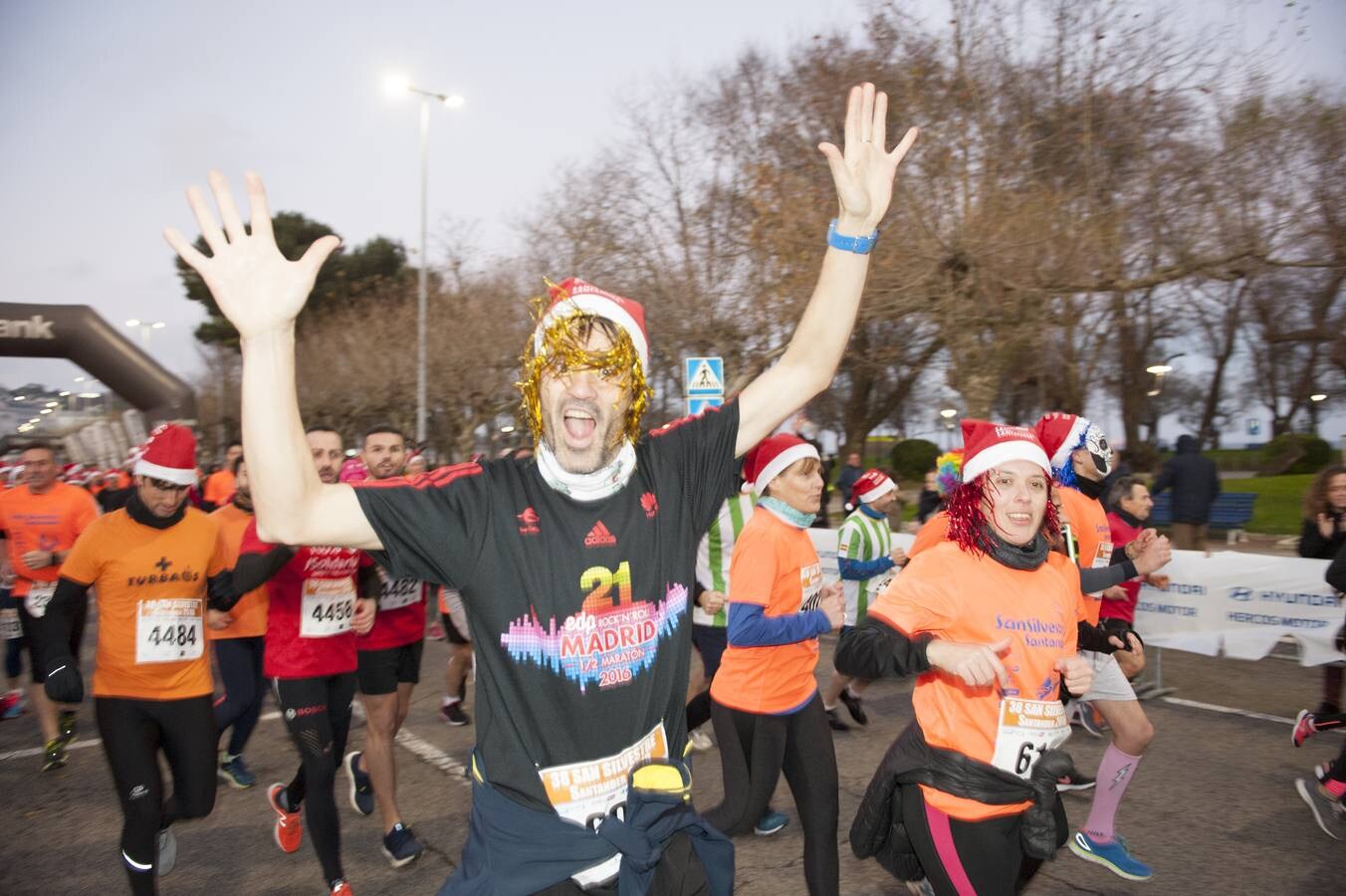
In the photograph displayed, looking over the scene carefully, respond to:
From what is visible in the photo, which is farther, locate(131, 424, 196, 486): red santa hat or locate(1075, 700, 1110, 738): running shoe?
locate(1075, 700, 1110, 738): running shoe

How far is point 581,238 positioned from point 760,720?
52.9 ft

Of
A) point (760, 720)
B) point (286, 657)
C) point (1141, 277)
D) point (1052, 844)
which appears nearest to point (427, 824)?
point (286, 657)

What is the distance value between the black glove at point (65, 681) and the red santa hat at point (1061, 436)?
4935 mm

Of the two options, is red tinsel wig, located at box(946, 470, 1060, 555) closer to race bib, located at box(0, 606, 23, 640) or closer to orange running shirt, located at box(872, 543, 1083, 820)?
orange running shirt, located at box(872, 543, 1083, 820)

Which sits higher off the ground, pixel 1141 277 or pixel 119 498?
pixel 1141 277

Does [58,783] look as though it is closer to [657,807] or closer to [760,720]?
[760,720]

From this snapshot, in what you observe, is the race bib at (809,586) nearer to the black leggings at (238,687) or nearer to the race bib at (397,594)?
the race bib at (397,594)

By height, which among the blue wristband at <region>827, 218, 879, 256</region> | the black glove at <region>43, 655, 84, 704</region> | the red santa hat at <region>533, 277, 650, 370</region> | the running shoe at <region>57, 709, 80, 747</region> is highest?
the blue wristband at <region>827, 218, 879, 256</region>

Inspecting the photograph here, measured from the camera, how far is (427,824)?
5508mm

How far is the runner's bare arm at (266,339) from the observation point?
1.71 metres

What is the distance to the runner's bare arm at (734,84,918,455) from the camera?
7.76ft

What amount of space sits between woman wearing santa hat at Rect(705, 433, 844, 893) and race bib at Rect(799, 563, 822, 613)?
11 cm

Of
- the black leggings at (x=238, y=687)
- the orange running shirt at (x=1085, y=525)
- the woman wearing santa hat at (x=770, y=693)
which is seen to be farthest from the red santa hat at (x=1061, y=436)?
the black leggings at (x=238, y=687)

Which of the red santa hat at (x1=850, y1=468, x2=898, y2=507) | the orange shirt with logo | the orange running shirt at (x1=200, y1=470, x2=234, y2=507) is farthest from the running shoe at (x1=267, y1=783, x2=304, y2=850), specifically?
the orange running shirt at (x1=200, y1=470, x2=234, y2=507)
